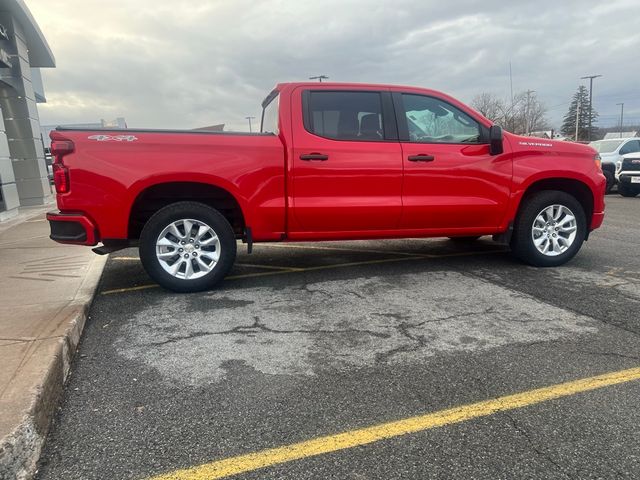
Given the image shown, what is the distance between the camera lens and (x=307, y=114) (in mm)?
5070

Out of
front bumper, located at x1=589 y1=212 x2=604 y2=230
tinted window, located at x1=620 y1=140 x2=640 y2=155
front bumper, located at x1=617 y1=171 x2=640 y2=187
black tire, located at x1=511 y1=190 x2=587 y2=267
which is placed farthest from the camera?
tinted window, located at x1=620 y1=140 x2=640 y2=155

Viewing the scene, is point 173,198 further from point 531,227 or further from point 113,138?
point 531,227

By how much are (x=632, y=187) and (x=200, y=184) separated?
573 inches

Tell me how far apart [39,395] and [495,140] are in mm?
4752

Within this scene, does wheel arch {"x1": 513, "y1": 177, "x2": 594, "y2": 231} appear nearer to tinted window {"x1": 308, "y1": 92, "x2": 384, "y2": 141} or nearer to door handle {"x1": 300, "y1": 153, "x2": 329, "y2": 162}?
tinted window {"x1": 308, "y1": 92, "x2": 384, "y2": 141}

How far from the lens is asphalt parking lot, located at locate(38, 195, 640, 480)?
2281mm

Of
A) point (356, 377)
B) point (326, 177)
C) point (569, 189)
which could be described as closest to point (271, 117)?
point (326, 177)

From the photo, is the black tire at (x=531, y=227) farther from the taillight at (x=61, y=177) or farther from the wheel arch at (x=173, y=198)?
the taillight at (x=61, y=177)

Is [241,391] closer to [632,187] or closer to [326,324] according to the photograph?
[326,324]

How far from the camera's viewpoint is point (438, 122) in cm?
541

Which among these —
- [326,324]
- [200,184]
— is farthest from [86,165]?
[326,324]

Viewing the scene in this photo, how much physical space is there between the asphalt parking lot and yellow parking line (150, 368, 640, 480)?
12 millimetres

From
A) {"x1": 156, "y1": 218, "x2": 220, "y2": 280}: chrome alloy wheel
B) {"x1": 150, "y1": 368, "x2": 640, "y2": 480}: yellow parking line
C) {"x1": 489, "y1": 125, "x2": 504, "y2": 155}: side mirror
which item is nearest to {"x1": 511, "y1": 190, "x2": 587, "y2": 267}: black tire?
{"x1": 489, "y1": 125, "x2": 504, "y2": 155}: side mirror

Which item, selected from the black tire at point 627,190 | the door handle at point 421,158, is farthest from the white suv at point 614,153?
the door handle at point 421,158
